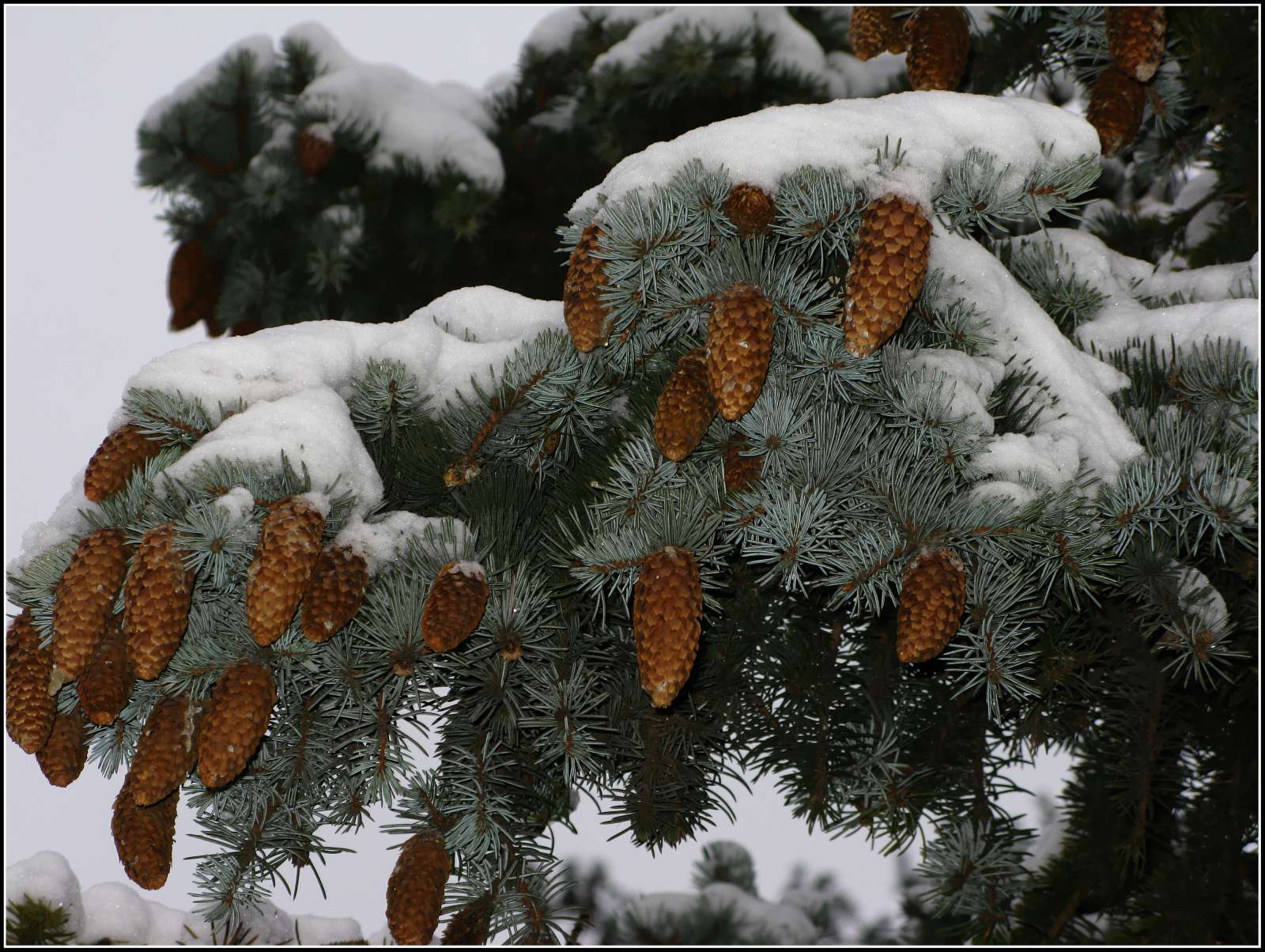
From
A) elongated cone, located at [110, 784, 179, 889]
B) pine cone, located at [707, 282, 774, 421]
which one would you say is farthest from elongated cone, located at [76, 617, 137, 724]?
pine cone, located at [707, 282, 774, 421]

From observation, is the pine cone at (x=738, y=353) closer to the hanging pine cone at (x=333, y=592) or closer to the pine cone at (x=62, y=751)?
the hanging pine cone at (x=333, y=592)

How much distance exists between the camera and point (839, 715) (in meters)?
2.10

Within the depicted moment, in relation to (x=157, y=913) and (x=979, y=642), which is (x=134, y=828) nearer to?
(x=157, y=913)

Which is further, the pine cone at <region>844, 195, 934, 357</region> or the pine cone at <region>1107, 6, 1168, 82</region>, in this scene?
the pine cone at <region>1107, 6, 1168, 82</region>

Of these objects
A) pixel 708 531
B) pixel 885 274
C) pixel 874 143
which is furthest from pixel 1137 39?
pixel 708 531

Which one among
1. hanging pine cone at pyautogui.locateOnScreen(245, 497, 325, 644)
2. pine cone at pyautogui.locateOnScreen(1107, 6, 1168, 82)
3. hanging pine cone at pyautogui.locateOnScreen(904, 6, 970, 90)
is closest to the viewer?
hanging pine cone at pyautogui.locateOnScreen(245, 497, 325, 644)

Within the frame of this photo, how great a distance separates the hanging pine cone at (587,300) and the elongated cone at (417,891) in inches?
30.4

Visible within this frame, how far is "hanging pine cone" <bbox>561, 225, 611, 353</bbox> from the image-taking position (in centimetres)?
153

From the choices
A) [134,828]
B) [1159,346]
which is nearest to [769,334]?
[1159,346]

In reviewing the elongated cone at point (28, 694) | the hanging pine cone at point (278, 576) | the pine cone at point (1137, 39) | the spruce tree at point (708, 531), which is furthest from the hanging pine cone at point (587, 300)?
the pine cone at point (1137, 39)

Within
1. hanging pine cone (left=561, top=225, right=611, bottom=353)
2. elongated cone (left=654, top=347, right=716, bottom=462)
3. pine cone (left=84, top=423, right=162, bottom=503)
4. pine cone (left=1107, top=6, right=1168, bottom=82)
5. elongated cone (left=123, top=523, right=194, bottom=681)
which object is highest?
pine cone (left=1107, top=6, right=1168, bottom=82)

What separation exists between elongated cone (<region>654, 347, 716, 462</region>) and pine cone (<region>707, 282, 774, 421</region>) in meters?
0.06

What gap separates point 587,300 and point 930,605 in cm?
63

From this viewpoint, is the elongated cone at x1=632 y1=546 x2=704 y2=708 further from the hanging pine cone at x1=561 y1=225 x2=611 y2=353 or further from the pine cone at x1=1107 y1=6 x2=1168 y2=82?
the pine cone at x1=1107 y1=6 x2=1168 y2=82
